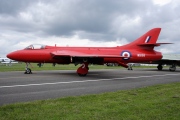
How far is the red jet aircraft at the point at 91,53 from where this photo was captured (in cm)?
1645

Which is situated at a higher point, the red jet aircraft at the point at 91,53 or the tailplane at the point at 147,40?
the tailplane at the point at 147,40

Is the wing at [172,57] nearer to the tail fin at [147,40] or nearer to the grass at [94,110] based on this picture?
the tail fin at [147,40]

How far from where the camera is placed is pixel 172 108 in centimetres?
546

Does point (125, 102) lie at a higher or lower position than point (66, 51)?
lower

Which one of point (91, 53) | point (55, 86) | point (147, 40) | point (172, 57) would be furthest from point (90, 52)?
point (172, 57)

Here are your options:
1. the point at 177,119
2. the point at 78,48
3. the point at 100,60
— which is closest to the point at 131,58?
the point at 100,60

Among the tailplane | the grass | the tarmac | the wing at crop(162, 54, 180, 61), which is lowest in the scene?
the grass

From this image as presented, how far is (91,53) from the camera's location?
58.1ft

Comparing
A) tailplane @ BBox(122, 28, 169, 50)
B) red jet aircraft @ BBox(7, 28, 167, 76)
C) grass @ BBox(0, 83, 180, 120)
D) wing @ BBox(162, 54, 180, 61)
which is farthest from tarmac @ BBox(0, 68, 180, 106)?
wing @ BBox(162, 54, 180, 61)

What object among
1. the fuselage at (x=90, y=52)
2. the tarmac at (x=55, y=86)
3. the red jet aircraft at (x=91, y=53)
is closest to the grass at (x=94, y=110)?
the tarmac at (x=55, y=86)

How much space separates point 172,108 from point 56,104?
125 inches

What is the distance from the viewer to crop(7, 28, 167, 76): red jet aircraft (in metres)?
16.5

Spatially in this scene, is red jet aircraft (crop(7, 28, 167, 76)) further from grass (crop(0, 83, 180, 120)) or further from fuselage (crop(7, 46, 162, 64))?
grass (crop(0, 83, 180, 120))

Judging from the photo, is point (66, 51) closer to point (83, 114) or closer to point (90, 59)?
point (90, 59)
